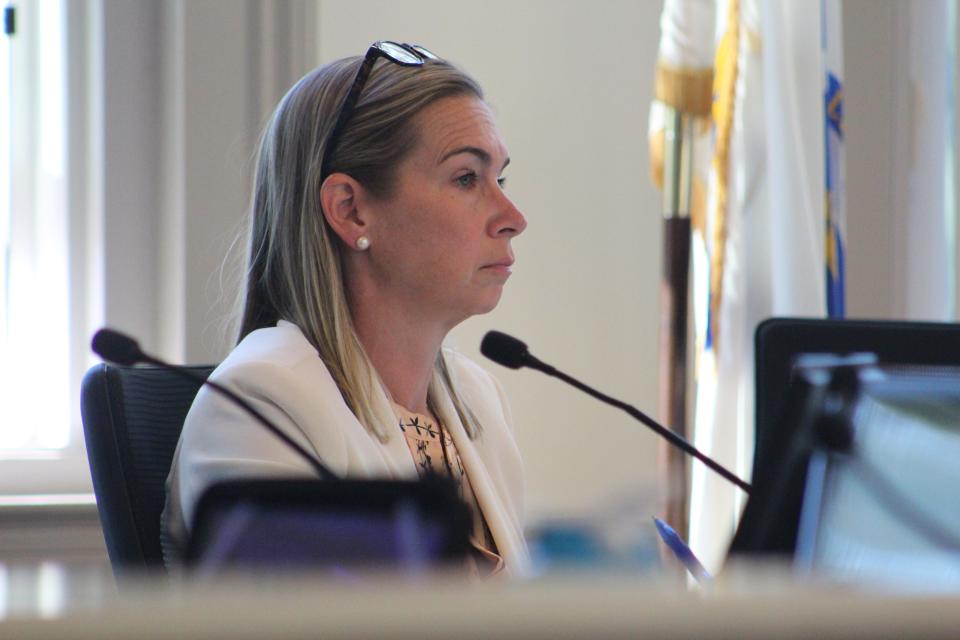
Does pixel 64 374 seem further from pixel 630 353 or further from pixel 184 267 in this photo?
pixel 630 353

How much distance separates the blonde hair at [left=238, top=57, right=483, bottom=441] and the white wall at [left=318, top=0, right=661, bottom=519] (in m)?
0.98

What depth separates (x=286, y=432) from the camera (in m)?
1.23

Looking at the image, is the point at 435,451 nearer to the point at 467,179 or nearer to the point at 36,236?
the point at 467,179

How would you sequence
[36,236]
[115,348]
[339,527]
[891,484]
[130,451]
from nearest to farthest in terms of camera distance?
[339,527] → [891,484] → [115,348] → [130,451] → [36,236]

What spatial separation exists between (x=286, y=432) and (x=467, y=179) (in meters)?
0.48

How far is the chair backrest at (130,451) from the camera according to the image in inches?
46.4

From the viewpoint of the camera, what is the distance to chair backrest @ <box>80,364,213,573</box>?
118 centimetres

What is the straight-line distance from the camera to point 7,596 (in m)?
0.19

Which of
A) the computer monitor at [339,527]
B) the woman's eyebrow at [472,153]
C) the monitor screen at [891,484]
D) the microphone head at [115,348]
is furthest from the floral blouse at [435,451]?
the computer monitor at [339,527]

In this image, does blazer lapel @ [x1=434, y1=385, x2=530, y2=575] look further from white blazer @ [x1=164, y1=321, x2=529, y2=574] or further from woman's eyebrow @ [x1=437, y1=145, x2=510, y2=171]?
woman's eyebrow @ [x1=437, y1=145, x2=510, y2=171]

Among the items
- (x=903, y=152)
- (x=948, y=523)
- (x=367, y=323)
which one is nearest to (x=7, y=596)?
(x=948, y=523)

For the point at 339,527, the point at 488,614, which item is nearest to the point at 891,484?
the point at 339,527

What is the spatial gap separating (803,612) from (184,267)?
2.09 meters

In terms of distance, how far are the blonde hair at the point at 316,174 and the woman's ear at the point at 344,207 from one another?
1cm
